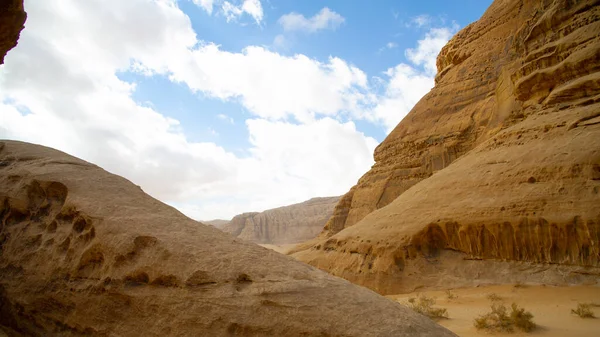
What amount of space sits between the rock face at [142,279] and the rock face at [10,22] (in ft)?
5.93

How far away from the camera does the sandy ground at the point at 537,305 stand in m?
4.79

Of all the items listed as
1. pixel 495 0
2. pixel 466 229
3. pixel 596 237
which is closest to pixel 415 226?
pixel 466 229

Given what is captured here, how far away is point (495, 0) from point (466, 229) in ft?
59.2

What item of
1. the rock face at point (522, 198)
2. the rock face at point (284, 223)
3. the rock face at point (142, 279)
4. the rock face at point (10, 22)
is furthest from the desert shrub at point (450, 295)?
the rock face at point (284, 223)

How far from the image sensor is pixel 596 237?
6.49m

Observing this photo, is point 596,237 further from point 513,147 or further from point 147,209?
point 147,209

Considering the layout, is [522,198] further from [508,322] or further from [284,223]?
[284,223]

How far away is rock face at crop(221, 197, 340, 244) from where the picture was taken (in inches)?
2328

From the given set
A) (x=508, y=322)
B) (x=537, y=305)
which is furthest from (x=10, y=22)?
(x=537, y=305)

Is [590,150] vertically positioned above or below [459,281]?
above

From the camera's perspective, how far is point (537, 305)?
6113mm

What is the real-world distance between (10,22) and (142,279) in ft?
12.0

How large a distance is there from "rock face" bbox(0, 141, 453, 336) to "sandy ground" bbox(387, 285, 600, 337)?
361 cm

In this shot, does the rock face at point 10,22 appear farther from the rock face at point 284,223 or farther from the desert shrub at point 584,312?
the rock face at point 284,223
